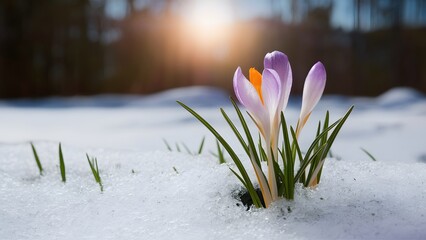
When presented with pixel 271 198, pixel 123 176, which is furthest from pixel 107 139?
pixel 271 198

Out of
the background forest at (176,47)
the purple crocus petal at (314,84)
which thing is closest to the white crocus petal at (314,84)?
the purple crocus petal at (314,84)

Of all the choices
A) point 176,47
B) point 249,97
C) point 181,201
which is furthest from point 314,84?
point 176,47

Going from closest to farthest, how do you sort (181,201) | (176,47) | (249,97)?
(249,97)
(181,201)
(176,47)

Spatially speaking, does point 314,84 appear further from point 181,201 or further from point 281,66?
point 181,201

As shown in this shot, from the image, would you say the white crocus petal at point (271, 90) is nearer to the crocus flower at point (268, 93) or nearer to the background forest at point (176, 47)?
the crocus flower at point (268, 93)

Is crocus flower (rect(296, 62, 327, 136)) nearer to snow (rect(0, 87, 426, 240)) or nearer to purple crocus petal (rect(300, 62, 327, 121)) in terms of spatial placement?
purple crocus petal (rect(300, 62, 327, 121))

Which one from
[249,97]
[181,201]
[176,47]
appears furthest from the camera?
[176,47]

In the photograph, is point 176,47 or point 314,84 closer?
point 314,84

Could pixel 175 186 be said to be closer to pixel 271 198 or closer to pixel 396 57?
pixel 271 198

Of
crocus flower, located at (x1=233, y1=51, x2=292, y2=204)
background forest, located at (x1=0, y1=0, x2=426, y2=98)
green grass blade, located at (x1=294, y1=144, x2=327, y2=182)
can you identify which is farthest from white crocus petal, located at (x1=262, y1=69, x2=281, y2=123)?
background forest, located at (x1=0, y1=0, x2=426, y2=98)
